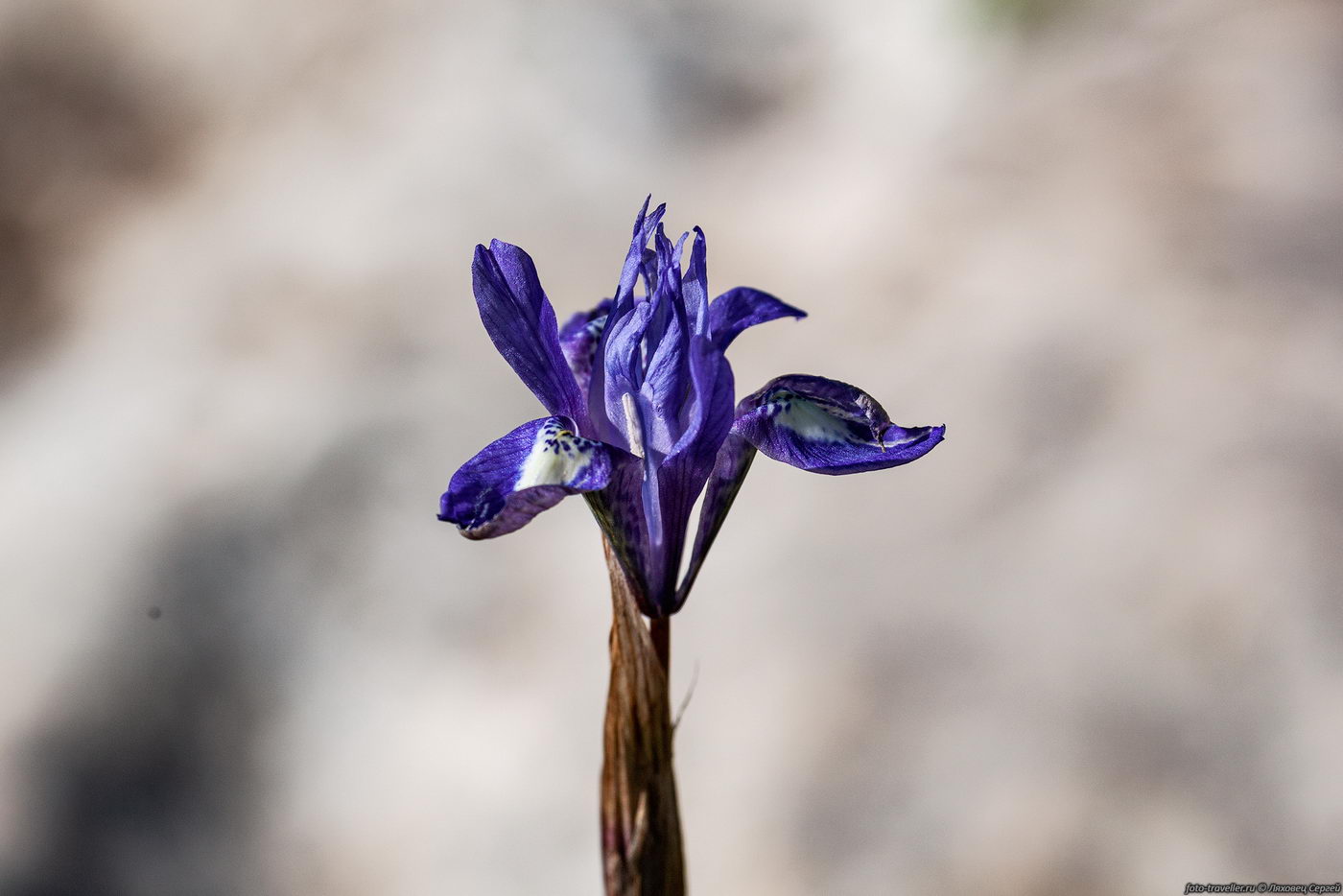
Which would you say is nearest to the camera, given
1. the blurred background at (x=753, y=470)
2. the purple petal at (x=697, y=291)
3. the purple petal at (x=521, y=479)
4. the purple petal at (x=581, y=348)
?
the purple petal at (x=521, y=479)

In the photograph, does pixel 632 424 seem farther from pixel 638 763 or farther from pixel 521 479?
pixel 638 763

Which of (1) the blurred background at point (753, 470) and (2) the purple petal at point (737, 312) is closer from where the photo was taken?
(2) the purple petal at point (737, 312)

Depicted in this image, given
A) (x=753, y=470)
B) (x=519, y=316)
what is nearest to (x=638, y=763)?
(x=519, y=316)

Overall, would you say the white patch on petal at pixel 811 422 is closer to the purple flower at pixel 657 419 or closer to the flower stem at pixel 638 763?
the purple flower at pixel 657 419

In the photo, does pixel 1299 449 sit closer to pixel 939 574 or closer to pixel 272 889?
pixel 939 574

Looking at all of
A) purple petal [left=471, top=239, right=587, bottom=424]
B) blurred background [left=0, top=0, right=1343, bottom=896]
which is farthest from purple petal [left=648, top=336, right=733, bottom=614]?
blurred background [left=0, top=0, right=1343, bottom=896]

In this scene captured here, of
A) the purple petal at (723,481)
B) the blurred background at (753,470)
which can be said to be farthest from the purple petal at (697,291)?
the blurred background at (753,470)
